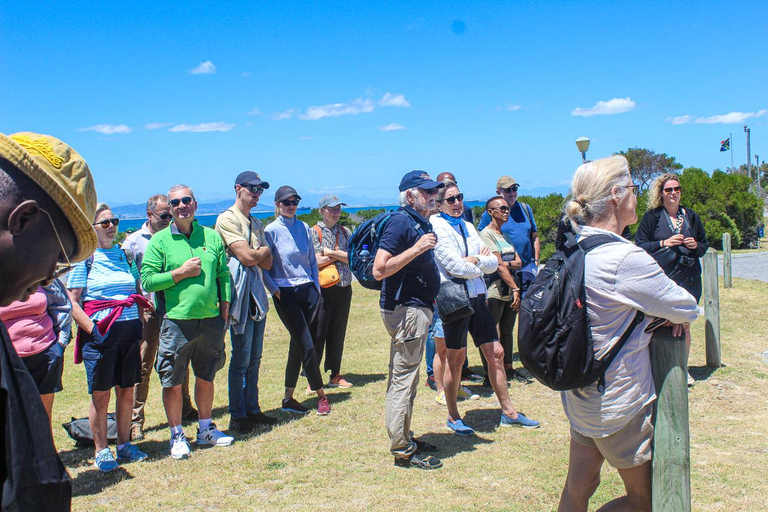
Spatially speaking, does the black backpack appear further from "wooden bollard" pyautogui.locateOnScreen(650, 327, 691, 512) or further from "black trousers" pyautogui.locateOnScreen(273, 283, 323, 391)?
"black trousers" pyautogui.locateOnScreen(273, 283, 323, 391)

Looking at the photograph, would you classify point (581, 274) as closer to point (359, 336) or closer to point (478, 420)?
point (478, 420)

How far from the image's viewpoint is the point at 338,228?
764 centimetres

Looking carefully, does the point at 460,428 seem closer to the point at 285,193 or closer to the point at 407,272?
the point at 407,272

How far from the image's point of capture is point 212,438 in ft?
18.1

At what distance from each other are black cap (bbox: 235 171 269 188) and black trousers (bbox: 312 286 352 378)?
1835 mm

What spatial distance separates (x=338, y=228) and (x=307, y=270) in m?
1.21

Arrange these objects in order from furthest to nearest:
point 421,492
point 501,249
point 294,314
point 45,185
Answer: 1. point 501,249
2. point 294,314
3. point 421,492
4. point 45,185

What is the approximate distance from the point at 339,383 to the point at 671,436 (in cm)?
512

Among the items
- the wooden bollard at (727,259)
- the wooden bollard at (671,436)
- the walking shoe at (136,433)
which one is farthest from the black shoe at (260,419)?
the wooden bollard at (727,259)

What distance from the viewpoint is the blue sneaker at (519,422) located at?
18.5ft

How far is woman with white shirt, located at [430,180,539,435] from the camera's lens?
5.33m

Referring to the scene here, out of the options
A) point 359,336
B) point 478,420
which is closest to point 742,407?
point 478,420

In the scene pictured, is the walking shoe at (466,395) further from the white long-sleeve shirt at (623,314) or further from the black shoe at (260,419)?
the white long-sleeve shirt at (623,314)

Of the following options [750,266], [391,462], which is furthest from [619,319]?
[750,266]
